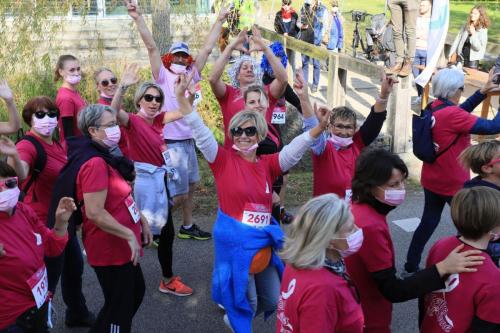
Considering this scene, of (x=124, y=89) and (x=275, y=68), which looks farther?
(x=275, y=68)

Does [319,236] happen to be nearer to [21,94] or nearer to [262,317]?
[262,317]

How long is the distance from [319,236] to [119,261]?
1.57 metres

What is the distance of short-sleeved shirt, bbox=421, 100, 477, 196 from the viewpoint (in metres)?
4.71

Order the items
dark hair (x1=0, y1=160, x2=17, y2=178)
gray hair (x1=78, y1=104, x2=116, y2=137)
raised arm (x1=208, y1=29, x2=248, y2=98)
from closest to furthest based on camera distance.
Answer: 1. dark hair (x1=0, y1=160, x2=17, y2=178)
2. gray hair (x1=78, y1=104, x2=116, y2=137)
3. raised arm (x1=208, y1=29, x2=248, y2=98)

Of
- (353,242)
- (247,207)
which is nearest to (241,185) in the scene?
(247,207)

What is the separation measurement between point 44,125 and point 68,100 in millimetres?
951

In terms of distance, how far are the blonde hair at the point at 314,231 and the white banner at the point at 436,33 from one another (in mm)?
7349

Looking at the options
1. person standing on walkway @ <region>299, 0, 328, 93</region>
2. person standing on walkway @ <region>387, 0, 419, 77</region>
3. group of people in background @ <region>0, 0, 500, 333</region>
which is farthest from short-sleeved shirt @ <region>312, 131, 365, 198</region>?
person standing on walkway @ <region>299, 0, 328, 93</region>

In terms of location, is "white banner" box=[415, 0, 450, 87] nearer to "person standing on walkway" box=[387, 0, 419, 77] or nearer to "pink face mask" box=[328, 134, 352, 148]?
"person standing on walkway" box=[387, 0, 419, 77]

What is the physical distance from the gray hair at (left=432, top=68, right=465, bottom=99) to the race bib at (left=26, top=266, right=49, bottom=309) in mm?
3396

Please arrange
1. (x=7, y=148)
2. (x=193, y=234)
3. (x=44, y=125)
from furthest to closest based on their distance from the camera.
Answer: (x=193, y=234)
(x=44, y=125)
(x=7, y=148)

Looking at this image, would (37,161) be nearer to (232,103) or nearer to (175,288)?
(175,288)

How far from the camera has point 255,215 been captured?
370 cm

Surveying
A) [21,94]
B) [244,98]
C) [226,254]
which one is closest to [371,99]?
[21,94]
